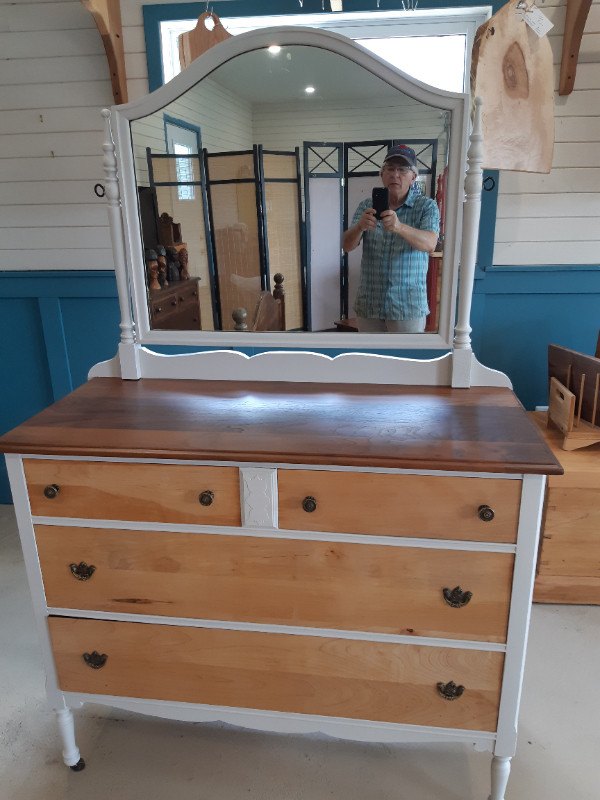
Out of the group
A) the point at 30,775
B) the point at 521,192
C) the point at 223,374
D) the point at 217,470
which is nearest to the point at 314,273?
the point at 223,374

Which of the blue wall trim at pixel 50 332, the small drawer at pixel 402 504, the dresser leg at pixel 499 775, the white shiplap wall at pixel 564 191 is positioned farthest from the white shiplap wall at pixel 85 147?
the dresser leg at pixel 499 775

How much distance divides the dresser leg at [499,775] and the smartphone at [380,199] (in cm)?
141

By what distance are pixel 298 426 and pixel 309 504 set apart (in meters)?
0.19

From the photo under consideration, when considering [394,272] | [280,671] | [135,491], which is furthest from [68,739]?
[394,272]

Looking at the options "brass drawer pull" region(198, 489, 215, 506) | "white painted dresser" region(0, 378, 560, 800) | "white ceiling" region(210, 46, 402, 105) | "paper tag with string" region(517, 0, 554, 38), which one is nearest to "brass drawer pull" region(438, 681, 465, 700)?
"white painted dresser" region(0, 378, 560, 800)

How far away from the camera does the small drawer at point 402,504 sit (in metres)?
1.22

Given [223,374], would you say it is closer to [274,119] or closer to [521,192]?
[274,119]

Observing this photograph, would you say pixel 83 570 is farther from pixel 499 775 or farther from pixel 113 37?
pixel 113 37

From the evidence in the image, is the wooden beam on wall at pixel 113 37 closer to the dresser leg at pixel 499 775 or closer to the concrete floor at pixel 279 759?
the concrete floor at pixel 279 759

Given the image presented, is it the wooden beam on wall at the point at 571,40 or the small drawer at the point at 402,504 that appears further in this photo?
the wooden beam on wall at the point at 571,40

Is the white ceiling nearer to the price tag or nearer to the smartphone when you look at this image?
the smartphone

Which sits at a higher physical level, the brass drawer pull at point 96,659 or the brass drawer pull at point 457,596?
the brass drawer pull at point 457,596

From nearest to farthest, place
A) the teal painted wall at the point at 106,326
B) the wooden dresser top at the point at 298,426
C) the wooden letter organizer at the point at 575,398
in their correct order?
the wooden dresser top at the point at 298,426 → the wooden letter organizer at the point at 575,398 → the teal painted wall at the point at 106,326

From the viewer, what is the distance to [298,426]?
137cm
